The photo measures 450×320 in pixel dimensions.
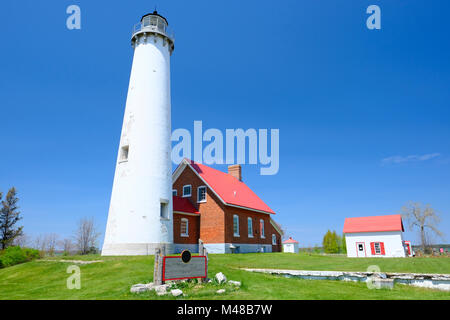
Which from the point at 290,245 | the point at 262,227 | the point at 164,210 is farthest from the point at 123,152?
the point at 290,245

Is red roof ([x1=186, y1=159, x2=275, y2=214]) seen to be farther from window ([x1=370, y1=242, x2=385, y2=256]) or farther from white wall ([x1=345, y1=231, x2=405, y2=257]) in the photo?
window ([x1=370, y1=242, x2=385, y2=256])

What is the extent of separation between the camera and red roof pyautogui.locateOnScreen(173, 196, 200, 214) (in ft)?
81.1

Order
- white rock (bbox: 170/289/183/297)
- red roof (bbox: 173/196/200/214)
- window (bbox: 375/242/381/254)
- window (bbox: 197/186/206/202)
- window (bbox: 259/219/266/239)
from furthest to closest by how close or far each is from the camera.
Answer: window (bbox: 375/242/381/254), window (bbox: 259/219/266/239), window (bbox: 197/186/206/202), red roof (bbox: 173/196/200/214), white rock (bbox: 170/289/183/297)

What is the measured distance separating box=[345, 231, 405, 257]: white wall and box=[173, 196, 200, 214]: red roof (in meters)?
21.8

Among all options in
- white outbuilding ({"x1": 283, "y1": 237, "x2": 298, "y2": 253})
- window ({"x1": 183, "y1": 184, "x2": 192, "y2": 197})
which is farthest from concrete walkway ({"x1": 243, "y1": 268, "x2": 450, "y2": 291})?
white outbuilding ({"x1": 283, "y1": 237, "x2": 298, "y2": 253})

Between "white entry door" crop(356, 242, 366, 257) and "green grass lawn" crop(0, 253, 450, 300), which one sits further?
"white entry door" crop(356, 242, 366, 257)

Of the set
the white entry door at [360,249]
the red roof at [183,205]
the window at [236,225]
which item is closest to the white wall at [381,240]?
the white entry door at [360,249]

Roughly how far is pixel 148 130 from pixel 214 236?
36.4 feet

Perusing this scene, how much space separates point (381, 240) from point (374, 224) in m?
2.14

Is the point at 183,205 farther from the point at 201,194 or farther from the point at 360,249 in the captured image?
the point at 360,249

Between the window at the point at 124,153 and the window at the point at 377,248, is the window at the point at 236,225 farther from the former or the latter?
the window at the point at 377,248

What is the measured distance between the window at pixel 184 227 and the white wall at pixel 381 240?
2249cm
